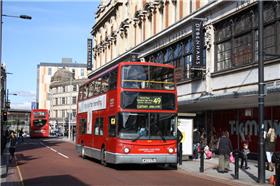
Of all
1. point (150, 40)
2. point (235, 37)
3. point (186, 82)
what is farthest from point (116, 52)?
point (235, 37)

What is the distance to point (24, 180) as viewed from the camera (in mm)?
16719

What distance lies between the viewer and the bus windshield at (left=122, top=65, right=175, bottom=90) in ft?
65.7

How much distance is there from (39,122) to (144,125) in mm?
50692

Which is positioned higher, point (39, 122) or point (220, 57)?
point (220, 57)

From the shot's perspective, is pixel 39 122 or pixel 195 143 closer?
pixel 195 143

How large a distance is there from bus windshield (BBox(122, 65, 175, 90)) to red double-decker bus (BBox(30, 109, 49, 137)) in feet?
161

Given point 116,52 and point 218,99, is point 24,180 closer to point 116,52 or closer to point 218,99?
point 218,99

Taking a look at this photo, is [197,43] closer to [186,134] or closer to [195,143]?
[195,143]

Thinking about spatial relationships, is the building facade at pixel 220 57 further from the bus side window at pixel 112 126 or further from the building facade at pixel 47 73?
the building facade at pixel 47 73

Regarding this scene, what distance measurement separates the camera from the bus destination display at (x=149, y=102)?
19938mm

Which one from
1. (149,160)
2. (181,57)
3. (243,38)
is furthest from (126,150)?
(181,57)

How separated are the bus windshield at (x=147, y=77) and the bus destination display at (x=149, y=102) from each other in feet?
1.46

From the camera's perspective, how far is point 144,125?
20.1 m

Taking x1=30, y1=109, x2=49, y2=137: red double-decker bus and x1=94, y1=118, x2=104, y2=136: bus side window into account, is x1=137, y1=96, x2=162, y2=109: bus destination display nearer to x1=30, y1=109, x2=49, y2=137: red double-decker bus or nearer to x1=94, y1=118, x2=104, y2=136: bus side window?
x1=94, y1=118, x2=104, y2=136: bus side window
